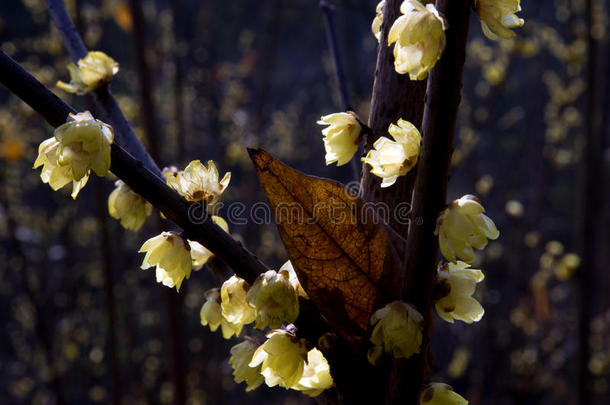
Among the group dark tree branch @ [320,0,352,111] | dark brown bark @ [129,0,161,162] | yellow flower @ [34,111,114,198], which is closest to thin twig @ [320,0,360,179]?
dark tree branch @ [320,0,352,111]

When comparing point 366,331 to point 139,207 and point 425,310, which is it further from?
point 139,207

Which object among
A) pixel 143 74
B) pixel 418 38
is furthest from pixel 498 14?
pixel 143 74

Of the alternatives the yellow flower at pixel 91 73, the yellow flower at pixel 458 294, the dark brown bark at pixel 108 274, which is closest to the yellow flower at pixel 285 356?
the yellow flower at pixel 458 294

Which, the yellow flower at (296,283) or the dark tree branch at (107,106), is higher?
the dark tree branch at (107,106)

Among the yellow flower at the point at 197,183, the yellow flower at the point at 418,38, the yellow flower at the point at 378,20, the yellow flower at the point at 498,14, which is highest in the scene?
the yellow flower at the point at 378,20

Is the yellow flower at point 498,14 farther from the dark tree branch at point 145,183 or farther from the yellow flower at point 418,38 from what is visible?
the dark tree branch at point 145,183

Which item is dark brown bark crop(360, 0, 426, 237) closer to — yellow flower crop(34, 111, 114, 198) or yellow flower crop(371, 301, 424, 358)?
yellow flower crop(371, 301, 424, 358)

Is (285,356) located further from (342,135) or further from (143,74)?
(143,74)
